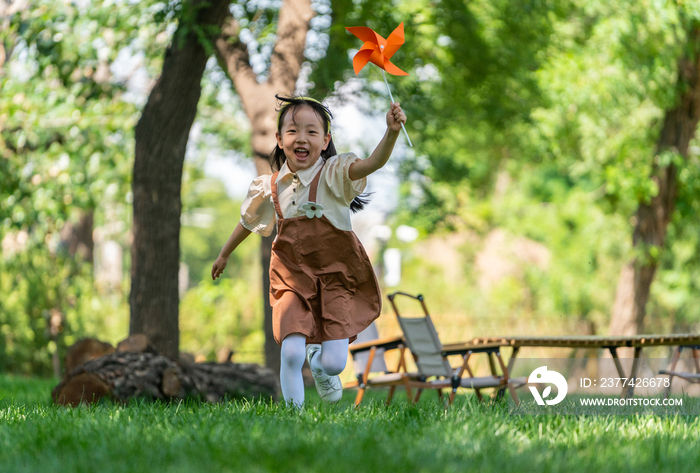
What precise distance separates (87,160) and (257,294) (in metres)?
5.86

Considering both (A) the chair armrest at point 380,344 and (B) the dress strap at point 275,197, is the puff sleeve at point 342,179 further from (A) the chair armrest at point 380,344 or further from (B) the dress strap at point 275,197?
(A) the chair armrest at point 380,344

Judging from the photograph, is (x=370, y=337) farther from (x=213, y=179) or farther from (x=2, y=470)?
(x=213, y=179)

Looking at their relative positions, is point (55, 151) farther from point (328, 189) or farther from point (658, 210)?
point (658, 210)

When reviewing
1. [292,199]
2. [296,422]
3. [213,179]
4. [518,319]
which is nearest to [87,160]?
[292,199]

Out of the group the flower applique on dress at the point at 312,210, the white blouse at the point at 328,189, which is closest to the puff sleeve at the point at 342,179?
the white blouse at the point at 328,189

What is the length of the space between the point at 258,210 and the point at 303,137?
592 mm

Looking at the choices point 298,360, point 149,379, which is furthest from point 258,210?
point 149,379

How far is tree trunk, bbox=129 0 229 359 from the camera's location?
6.66m

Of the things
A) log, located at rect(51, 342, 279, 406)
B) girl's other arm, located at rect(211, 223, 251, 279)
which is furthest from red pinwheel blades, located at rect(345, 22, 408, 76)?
log, located at rect(51, 342, 279, 406)

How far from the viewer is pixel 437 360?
6.04m

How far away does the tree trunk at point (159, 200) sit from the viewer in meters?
6.66

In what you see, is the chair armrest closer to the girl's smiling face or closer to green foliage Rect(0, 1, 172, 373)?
the girl's smiling face

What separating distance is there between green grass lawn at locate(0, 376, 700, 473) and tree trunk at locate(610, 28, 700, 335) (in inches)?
347

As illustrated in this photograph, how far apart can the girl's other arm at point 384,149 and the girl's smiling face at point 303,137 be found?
296 millimetres
